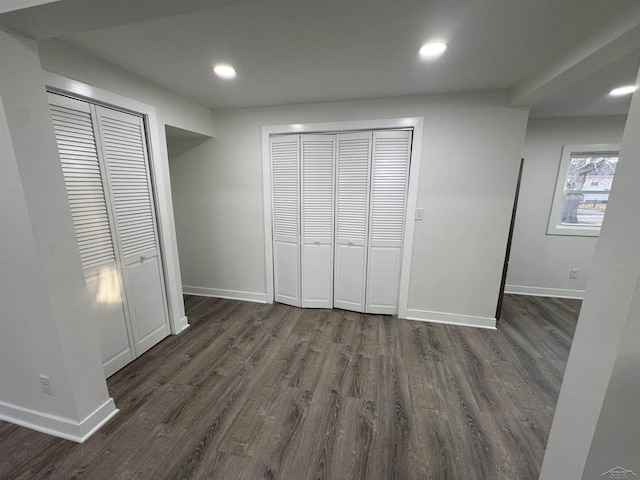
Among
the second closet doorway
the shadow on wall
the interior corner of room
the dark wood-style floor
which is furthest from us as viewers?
the shadow on wall

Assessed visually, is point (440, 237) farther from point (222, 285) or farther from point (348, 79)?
point (222, 285)

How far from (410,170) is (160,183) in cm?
238

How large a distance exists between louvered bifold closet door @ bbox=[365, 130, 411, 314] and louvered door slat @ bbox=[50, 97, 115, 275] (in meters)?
2.31

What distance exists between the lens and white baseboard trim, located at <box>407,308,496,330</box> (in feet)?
8.79

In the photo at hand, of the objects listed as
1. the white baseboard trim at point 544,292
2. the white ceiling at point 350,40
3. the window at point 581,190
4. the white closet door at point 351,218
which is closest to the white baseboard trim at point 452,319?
the white closet door at point 351,218

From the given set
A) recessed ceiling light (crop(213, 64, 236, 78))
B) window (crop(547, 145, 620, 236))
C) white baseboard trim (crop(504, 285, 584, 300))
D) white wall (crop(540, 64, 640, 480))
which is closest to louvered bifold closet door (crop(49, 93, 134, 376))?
recessed ceiling light (crop(213, 64, 236, 78))

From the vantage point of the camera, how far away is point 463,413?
166cm

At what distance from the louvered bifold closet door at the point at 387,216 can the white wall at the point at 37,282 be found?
93.2 inches

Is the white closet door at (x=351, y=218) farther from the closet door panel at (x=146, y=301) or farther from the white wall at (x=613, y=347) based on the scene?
the white wall at (x=613, y=347)

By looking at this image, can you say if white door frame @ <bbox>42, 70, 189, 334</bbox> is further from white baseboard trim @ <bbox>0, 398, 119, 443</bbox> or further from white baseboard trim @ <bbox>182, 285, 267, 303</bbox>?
white baseboard trim @ <bbox>0, 398, 119, 443</bbox>

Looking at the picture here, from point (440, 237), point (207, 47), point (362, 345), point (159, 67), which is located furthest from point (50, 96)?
point (440, 237)

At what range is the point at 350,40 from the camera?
148 cm

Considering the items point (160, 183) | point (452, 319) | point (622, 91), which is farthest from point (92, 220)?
point (622, 91)

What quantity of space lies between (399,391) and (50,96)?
2968 mm
